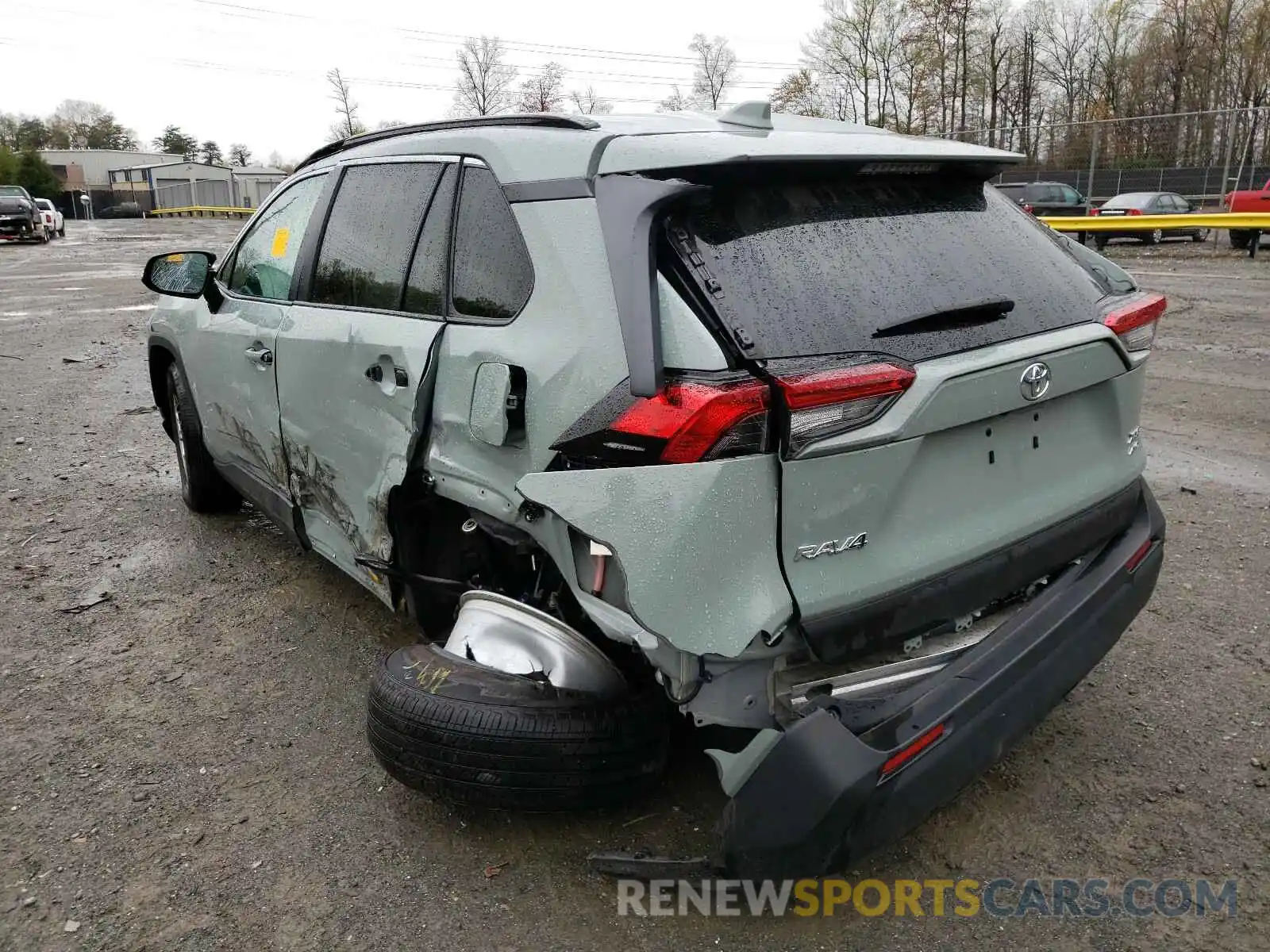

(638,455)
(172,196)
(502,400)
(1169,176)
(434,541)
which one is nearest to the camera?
(638,455)

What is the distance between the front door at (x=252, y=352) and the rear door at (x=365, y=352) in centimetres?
21

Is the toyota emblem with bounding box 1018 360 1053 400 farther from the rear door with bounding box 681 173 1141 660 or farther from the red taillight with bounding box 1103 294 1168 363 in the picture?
the red taillight with bounding box 1103 294 1168 363

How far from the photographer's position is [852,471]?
208 centimetres

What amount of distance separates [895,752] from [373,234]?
2.34 m

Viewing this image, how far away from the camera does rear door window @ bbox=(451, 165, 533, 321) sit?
2.54 metres

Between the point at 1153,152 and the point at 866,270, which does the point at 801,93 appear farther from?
the point at 866,270

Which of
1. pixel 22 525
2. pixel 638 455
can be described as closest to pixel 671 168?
pixel 638 455

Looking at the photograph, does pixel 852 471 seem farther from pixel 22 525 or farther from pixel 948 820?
pixel 22 525

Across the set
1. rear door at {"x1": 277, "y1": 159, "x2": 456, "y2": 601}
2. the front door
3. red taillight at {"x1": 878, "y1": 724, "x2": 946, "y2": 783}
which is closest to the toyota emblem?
red taillight at {"x1": 878, "y1": 724, "x2": 946, "y2": 783}

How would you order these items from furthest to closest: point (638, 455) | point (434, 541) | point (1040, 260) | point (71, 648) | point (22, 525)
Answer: point (22, 525)
point (71, 648)
point (434, 541)
point (1040, 260)
point (638, 455)

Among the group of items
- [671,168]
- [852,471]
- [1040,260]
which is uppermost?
[671,168]

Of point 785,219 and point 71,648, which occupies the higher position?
point 785,219

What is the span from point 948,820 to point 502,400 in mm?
1661

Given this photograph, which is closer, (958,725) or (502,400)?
(958,725)
